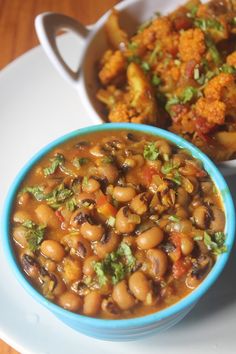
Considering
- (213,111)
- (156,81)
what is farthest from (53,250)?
(156,81)

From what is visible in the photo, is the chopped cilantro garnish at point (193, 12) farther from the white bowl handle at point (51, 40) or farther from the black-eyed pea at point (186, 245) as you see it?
the black-eyed pea at point (186, 245)

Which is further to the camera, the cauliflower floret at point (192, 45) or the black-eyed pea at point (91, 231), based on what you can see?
the cauliflower floret at point (192, 45)

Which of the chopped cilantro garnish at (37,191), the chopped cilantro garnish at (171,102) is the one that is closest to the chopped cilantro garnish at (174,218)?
the chopped cilantro garnish at (37,191)

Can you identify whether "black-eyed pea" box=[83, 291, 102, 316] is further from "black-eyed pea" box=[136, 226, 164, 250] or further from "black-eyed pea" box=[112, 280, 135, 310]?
"black-eyed pea" box=[136, 226, 164, 250]

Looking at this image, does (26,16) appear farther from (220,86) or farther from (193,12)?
(220,86)

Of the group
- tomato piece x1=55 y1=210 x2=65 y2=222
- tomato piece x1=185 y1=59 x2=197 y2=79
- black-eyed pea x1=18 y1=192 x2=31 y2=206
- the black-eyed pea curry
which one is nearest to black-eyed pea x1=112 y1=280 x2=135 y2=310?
the black-eyed pea curry

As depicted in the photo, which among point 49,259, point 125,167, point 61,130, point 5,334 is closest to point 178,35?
point 61,130
